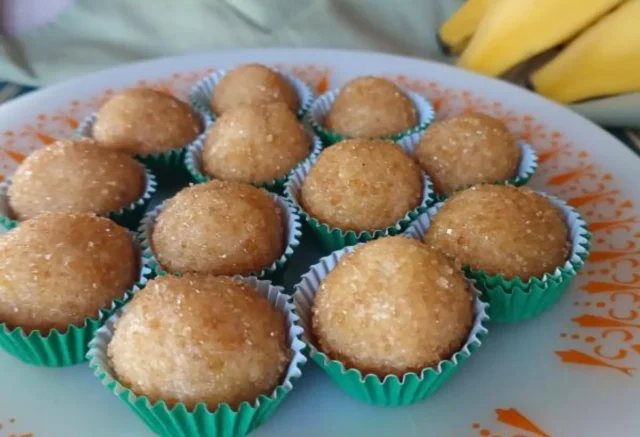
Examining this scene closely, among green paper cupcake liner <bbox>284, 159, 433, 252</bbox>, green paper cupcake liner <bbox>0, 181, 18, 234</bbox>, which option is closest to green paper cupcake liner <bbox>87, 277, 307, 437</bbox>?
green paper cupcake liner <bbox>284, 159, 433, 252</bbox>

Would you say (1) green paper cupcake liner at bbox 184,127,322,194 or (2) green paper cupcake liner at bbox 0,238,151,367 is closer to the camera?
(2) green paper cupcake liner at bbox 0,238,151,367

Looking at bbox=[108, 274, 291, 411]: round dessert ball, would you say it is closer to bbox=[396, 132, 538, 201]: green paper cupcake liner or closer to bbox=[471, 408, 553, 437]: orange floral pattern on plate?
bbox=[471, 408, 553, 437]: orange floral pattern on plate

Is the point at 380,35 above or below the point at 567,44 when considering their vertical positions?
below

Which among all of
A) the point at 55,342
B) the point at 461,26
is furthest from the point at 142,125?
the point at 461,26

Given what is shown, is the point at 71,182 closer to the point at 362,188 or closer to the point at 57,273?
the point at 57,273

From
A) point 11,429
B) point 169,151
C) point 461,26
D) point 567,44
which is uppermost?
point 567,44

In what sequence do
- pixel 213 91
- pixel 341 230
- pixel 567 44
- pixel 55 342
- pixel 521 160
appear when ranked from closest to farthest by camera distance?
pixel 55 342
pixel 341 230
pixel 521 160
pixel 213 91
pixel 567 44
